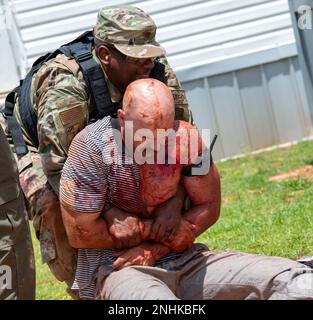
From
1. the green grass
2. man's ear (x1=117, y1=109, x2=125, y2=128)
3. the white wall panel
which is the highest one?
man's ear (x1=117, y1=109, x2=125, y2=128)

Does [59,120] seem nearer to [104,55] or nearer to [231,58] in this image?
[104,55]

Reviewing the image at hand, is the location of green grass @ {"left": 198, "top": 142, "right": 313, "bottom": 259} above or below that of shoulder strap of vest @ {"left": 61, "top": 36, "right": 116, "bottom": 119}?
below

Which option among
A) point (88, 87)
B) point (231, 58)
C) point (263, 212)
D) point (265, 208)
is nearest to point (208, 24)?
point (231, 58)

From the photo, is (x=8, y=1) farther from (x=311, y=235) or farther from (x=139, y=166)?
(x=139, y=166)

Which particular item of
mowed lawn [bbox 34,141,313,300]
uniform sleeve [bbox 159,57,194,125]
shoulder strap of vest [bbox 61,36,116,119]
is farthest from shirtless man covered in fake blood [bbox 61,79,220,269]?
mowed lawn [bbox 34,141,313,300]

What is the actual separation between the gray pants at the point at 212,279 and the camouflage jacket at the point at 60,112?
0.71 meters

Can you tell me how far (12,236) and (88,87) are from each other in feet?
2.82

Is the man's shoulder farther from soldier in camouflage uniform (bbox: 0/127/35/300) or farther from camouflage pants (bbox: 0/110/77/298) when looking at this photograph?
camouflage pants (bbox: 0/110/77/298)

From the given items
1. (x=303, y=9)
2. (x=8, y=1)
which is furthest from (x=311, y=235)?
(x=8, y=1)

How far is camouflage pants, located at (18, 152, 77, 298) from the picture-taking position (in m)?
4.66

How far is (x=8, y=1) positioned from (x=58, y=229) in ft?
19.4

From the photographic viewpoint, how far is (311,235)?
6.16 meters

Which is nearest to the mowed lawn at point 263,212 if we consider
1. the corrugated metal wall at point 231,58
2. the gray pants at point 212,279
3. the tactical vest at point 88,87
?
the corrugated metal wall at point 231,58

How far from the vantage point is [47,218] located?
4.69 m
